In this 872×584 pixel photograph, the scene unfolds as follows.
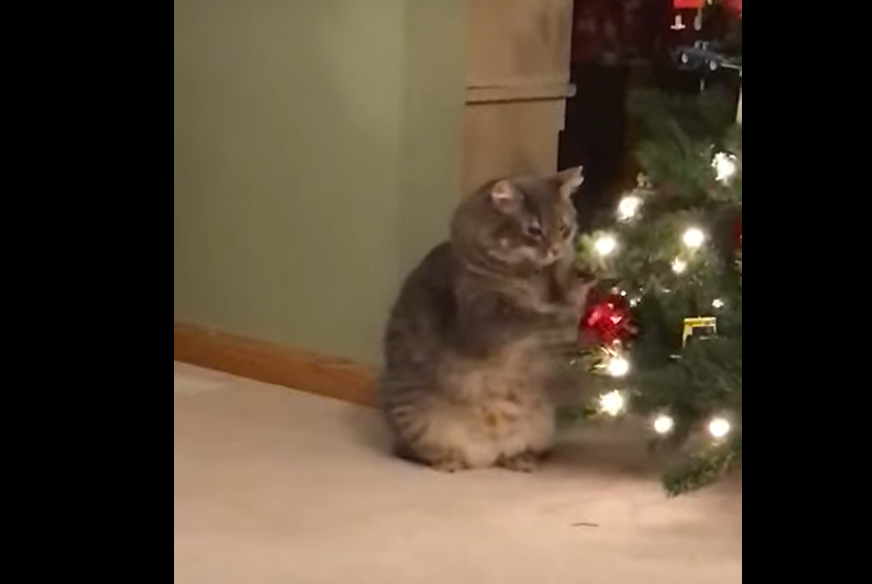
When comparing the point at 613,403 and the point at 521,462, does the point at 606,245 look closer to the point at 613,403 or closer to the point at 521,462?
the point at 613,403

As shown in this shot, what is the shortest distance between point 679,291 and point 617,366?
5.0 inches

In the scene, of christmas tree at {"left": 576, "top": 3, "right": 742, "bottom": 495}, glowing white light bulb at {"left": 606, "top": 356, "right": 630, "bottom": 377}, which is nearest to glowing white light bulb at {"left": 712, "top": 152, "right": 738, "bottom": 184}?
christmas tree at {"left": 576, "top": 3, "right": 742, "bottom": 495}

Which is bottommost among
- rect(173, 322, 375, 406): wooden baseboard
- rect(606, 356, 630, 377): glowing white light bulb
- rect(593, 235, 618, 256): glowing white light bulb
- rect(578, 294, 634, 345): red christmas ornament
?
rect(173, 322, 375, 406): wooden baseboard

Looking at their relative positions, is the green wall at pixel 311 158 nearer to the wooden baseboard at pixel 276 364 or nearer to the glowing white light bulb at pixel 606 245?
the wooden baseboard at pixel 276 364

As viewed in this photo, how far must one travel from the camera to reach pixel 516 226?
196 centimetres

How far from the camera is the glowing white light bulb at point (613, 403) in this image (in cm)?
188

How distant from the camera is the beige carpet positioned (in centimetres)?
165

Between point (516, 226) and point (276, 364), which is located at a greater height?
point (516, 226)

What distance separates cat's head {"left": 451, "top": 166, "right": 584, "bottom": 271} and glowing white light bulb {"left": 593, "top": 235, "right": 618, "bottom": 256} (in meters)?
0.08

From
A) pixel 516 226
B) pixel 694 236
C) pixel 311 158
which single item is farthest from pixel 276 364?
pixel 694 236

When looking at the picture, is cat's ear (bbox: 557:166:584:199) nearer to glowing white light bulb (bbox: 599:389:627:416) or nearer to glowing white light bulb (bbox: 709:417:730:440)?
glowing white light bulb (bbox: 599:389:627:416)

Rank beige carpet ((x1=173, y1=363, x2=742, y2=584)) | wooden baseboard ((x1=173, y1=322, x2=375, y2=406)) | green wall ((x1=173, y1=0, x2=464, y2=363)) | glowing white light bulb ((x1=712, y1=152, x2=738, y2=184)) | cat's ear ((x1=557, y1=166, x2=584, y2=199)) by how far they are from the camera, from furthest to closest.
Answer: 1. wooden baseboard ((x1=173, y1=322, x2=375, y2=406))
2. green wall ((x1=173, y1=0, x2=464, y2=363))
3. cat's ear ((x1=557, y1=166, x2=584, y2=199))
4. glowing white light bulb ((x1=712, y1=152, x2=738, y2=184))
5. beige carpet ((x1=173, y1=363, x2=742, y2=584))
